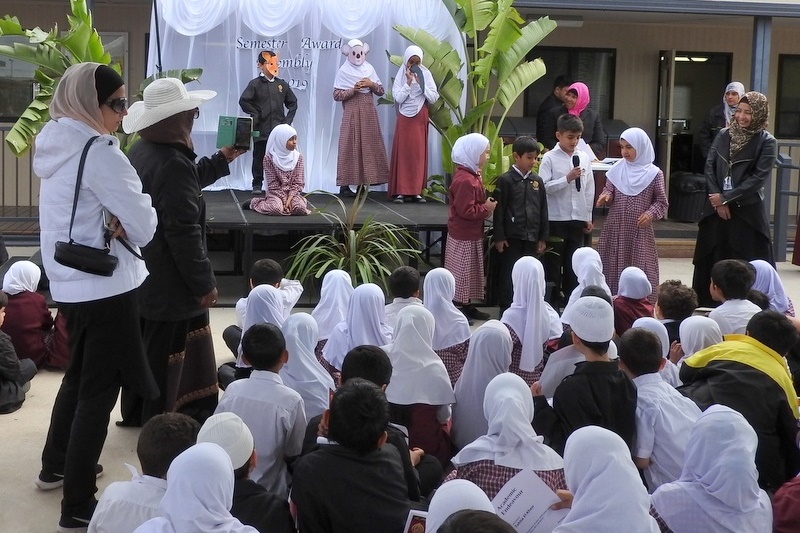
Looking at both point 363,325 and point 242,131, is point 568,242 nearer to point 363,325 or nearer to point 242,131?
point 363,325

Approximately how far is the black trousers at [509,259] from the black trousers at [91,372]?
396 centimetres

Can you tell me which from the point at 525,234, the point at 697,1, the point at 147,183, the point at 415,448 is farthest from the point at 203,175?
the point at 697,1

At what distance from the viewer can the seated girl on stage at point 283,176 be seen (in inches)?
336

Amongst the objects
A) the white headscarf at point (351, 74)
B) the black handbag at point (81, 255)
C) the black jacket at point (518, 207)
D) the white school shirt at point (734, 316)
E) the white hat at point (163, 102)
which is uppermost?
the white headscarf at point (351, 74)

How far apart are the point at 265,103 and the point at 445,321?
17.7 ft

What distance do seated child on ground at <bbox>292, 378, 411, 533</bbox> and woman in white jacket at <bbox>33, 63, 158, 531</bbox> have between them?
1037mm

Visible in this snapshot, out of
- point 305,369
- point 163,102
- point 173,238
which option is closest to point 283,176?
point 163,102

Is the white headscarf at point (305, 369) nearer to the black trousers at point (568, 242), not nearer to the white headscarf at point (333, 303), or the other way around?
the white headscarf at point (333, 303)

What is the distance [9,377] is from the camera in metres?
5.16

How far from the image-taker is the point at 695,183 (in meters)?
12.0

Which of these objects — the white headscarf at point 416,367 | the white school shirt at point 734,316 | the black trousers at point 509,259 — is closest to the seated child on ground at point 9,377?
the white headscarf at point 416,367

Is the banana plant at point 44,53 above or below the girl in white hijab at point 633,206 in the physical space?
above

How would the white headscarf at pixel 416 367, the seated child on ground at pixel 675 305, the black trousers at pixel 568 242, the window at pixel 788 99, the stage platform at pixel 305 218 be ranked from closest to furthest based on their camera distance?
1. the white headscarf at pixel 416 367
2. the seated child on ground at pixel 675 305
3. the black trousers at pixel 568 242
4. the stage platform at pixel 305 218
5. the window at pixel 788 99

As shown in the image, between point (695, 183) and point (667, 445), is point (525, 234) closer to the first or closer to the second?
point (667, 445)
